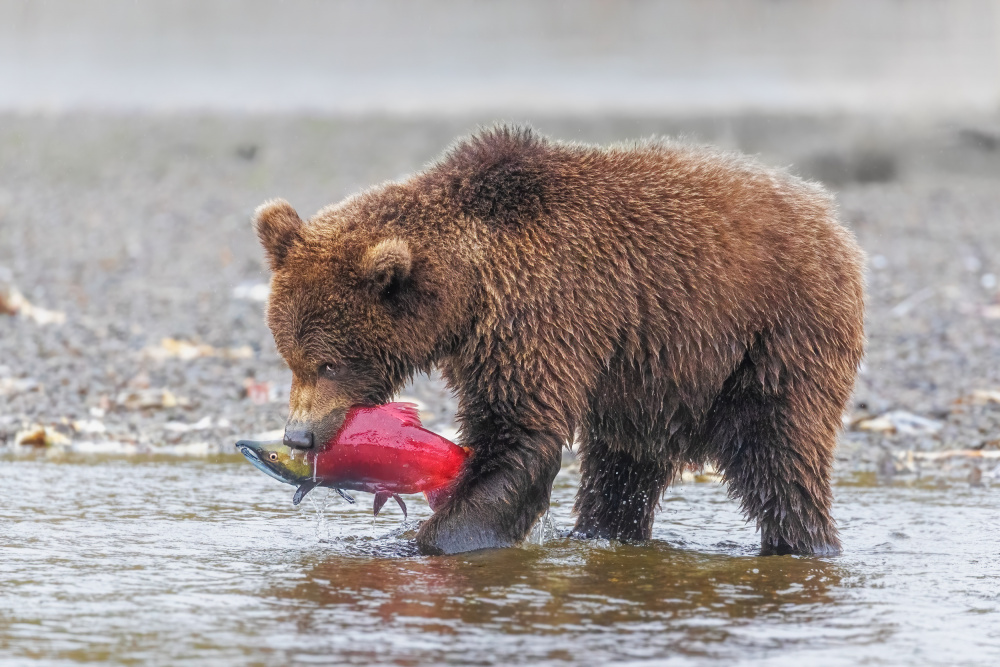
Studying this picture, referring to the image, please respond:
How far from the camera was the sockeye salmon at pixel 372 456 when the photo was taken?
20.2 feet

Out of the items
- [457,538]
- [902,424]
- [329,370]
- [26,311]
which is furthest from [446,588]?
[26,311]

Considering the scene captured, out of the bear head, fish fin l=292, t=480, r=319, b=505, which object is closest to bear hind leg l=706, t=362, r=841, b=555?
the bear head

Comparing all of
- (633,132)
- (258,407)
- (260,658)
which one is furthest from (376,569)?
(633,132)

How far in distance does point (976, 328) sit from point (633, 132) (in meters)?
8.60

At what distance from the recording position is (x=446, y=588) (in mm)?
5414

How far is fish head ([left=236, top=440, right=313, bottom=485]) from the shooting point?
6133 millimetres

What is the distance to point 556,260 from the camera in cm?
615

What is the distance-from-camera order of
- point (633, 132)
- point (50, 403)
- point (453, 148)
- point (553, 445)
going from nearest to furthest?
point (553, 445), point (453, 148), point (50, 403), point (633, 132)

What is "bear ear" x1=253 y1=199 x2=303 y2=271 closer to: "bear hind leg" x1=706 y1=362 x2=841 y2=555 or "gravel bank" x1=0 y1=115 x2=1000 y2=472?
"bear hind leg" x1=706 y1=362 x2=841 y2=555

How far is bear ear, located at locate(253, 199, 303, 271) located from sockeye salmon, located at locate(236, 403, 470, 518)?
2.62 ft

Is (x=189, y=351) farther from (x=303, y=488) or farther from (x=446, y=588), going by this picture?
(x=446, y=588)

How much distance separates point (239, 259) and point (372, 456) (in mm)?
9270

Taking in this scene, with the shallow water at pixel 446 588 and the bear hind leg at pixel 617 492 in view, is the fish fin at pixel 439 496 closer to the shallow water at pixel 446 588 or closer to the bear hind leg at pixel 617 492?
the shallow water at pixel 446 588

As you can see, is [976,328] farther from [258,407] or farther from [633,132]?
[633,132]
